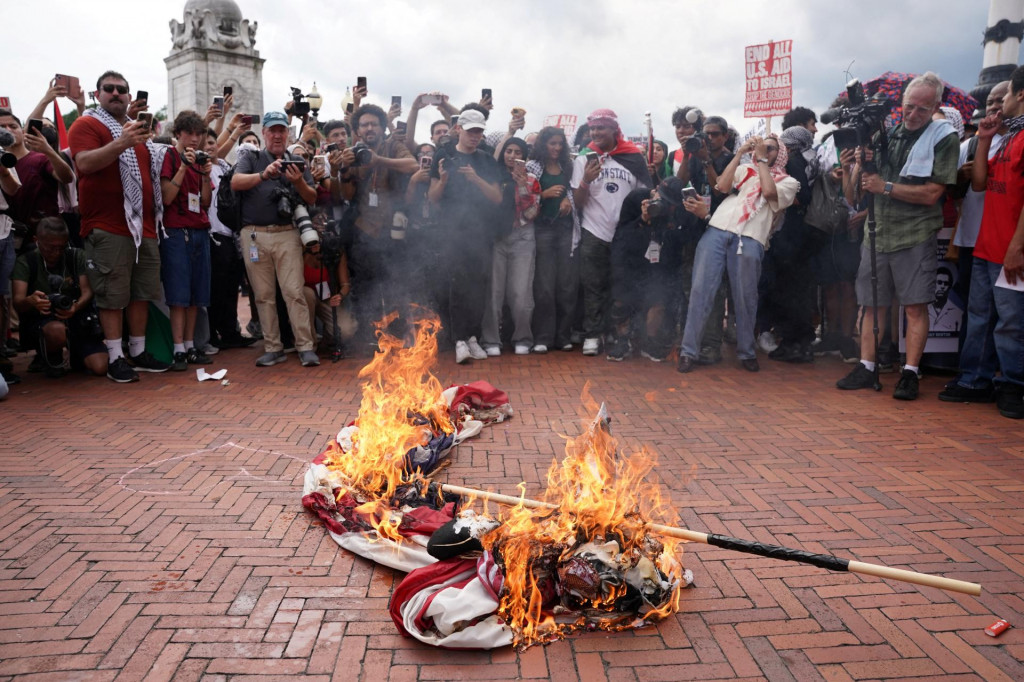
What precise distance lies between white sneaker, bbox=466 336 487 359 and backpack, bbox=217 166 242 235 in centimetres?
265

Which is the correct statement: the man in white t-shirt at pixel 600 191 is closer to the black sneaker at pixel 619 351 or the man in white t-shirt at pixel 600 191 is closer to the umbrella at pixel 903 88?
the black sneaker at pixel 619 351

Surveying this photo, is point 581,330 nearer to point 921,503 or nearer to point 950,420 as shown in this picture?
point 950,420

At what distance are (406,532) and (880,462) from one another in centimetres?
297

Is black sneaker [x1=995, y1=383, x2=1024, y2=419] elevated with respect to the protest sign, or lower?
lower

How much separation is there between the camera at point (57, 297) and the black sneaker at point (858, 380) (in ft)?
22.9

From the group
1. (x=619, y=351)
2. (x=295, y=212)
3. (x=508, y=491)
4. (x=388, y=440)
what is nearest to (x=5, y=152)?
(x=295, y=212)

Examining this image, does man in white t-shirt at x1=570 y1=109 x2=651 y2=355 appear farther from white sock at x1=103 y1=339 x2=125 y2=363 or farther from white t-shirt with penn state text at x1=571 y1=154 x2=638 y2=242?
white sock at x1=103 y1=339 x2=125 y2=363

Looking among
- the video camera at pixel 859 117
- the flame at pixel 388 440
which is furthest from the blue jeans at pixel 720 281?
the flame at pixel 388 440

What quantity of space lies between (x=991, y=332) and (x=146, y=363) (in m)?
7.61

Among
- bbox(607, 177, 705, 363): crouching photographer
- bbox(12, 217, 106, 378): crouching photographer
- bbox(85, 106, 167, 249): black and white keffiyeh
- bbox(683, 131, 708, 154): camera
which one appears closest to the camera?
bbox(85, 106, 167, 249): black and white keffiyeh

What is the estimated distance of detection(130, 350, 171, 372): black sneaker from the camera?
6922mm

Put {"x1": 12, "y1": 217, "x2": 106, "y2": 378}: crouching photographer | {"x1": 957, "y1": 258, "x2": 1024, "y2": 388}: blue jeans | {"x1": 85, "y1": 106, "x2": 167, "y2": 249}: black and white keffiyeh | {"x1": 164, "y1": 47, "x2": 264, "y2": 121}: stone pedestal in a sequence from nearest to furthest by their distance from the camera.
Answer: {"x1": 957, "y1": 258, "x2": 1024, "y2": 388}: blue jeans → {"x1": 85, "y1": 106, "x2": 167, "y2": 249}: black and white keffiyeh → {"x1": 12, "y1": 217, "x2": 106, "y2": 378}: crouching photographer → {"x1": 164, "y1": 47, "x2": 264, "y2": 121}: stone pedestal

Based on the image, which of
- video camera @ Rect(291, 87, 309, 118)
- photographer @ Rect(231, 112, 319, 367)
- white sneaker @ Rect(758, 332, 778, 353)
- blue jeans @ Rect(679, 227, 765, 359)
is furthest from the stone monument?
white sneaker @ Rect(758, 332, 778, 353)

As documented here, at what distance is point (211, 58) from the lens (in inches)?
707
